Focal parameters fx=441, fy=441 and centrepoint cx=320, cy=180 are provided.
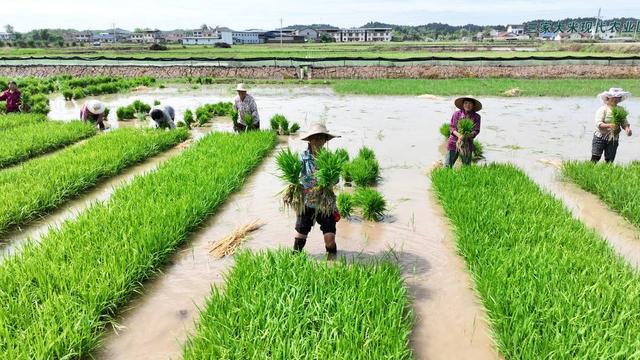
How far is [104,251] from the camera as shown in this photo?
11.8ft

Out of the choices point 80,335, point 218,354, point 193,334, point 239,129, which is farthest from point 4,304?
point 239,129

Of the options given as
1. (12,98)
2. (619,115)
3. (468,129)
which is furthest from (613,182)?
(12,98)

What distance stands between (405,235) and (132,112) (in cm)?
990

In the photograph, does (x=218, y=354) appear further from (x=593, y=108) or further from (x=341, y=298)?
(x=593, y=108)

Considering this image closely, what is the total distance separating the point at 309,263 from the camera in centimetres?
348

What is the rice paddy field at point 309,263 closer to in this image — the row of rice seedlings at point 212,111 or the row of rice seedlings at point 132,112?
the row of rice seedlings at point 212,111

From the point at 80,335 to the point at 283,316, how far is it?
124 centimetres

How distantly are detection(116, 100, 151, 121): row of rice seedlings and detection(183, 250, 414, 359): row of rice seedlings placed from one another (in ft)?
32.1

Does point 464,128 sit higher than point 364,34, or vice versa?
point 364,34

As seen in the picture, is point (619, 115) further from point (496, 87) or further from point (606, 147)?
point (496, 87)

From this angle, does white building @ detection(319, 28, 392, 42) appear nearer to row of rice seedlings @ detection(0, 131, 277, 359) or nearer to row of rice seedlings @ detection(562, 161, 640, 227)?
row of rice seedlings @ detection(562, 161, 640, 227)

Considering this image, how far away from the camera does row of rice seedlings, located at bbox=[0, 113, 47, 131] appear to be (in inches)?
370

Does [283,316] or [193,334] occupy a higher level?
[283,316]

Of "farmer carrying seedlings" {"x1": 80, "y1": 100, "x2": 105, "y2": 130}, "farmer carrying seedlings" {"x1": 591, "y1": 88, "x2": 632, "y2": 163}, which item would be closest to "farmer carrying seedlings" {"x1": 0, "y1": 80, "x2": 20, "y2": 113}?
"farmer carrying seedlings" {"x1": 80, "y1": 100, "x2": 105, "y2": 130}
